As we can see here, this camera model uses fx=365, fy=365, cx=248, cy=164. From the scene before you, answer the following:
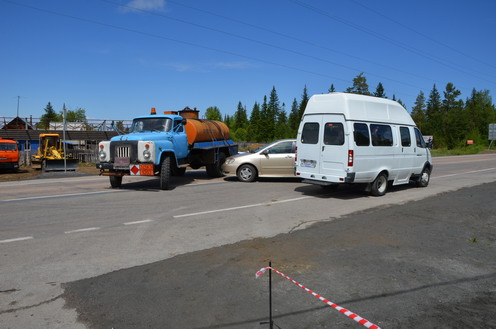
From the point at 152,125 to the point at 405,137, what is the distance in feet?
28.0

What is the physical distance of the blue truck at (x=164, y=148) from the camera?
11.3 metres

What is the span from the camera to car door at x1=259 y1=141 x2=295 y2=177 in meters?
13.2

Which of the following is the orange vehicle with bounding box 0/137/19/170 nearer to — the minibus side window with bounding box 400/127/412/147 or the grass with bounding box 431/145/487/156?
the minibus side window with bounding box 400/127/412/147

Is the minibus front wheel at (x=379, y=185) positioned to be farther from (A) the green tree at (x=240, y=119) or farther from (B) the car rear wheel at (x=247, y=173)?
(A) the green tree at (x=240, y=119)

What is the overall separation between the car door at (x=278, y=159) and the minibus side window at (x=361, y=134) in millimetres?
3488

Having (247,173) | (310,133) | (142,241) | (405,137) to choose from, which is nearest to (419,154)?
(405,137)

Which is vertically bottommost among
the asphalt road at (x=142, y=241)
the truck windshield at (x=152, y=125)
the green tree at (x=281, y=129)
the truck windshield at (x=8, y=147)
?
the asphalt road at (x=142, y=241)

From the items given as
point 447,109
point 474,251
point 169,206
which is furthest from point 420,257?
point 447,109

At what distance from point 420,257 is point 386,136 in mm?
6174

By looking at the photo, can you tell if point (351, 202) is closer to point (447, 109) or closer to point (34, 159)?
point (34, 159)

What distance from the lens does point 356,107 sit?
10055mm

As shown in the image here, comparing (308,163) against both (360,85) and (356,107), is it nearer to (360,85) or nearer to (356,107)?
(356,107)

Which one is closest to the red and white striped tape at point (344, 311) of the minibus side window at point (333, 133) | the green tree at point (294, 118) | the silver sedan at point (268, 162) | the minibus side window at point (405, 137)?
the minibus side window at point (333, 133)

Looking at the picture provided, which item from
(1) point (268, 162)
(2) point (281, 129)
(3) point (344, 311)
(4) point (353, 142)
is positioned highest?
(2) point (281, 129)
